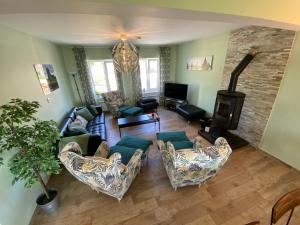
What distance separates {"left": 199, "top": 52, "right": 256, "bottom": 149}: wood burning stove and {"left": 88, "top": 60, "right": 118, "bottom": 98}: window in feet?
13.7

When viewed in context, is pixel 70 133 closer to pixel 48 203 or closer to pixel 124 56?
pixel 48 203

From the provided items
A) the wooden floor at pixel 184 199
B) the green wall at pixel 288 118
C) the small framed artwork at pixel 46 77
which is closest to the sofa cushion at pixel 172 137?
the wooden floor at pixel 184 199

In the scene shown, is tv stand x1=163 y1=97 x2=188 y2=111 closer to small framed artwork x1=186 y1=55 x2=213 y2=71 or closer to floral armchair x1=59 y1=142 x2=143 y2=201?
small framed artwork x1=186 y1=55 x2=213 y2=71

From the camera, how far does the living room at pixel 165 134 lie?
1.51 metres

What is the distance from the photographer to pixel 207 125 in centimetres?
399

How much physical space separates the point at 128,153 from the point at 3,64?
7.26 ft

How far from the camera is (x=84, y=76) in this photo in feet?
17.2

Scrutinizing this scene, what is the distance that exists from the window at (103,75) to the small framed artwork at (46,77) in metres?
2.09

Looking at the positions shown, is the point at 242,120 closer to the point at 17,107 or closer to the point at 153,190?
the point at 153,190

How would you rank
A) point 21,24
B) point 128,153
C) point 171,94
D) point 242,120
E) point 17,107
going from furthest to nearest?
point 171,94
point 242,120
point 128,153
point 21,24
point 17,107

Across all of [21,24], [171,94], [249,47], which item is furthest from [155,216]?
[171,94]

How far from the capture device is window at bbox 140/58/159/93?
20.2ft

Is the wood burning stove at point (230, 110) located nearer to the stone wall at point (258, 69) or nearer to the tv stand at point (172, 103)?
the stone wall at point (258, 69)

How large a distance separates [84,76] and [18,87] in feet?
10.8
